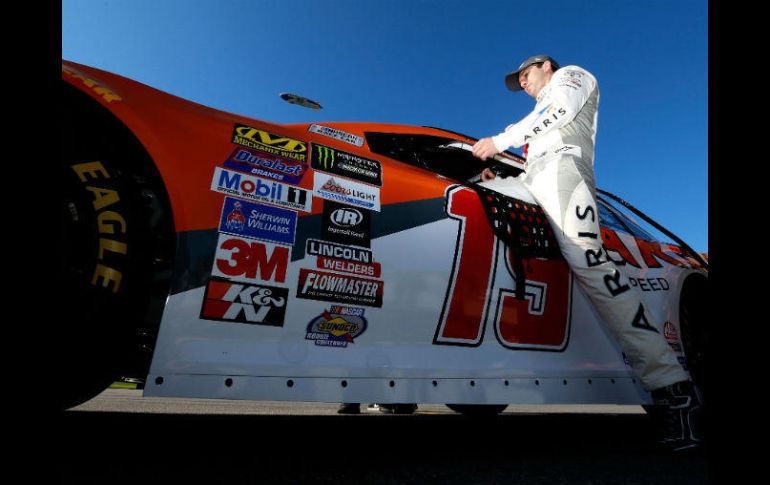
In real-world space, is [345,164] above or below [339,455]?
above

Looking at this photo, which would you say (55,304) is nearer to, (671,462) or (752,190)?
(752,190)

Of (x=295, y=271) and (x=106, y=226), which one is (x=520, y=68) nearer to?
(x=295, y=271)

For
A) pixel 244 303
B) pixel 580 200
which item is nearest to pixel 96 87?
pixel 244 303

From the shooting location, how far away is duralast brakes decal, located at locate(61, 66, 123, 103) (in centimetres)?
137

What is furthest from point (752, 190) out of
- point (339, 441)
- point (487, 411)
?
point (487, 411)

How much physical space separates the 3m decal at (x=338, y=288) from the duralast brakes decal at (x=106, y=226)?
0.54 meters

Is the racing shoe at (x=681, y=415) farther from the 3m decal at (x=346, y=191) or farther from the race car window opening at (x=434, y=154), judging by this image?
the 3m decal at (x=346, y=191)

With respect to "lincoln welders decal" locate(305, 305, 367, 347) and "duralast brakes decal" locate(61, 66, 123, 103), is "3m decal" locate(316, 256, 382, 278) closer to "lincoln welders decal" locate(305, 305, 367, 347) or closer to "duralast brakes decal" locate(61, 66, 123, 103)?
"lincoln welders decal" locate(305, 305, 367, 347)

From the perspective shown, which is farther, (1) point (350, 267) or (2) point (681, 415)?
(2) point (681, 415)

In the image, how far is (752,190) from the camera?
661 millimetres

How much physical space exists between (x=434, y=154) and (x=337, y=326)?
113 centimetres

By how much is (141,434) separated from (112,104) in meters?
1.47

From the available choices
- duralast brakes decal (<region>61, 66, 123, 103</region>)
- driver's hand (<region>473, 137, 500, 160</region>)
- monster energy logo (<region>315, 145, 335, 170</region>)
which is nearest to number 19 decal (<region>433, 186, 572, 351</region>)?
driver's hand (<region>473, 137, 500, 160</region>)

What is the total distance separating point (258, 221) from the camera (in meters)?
1.49
